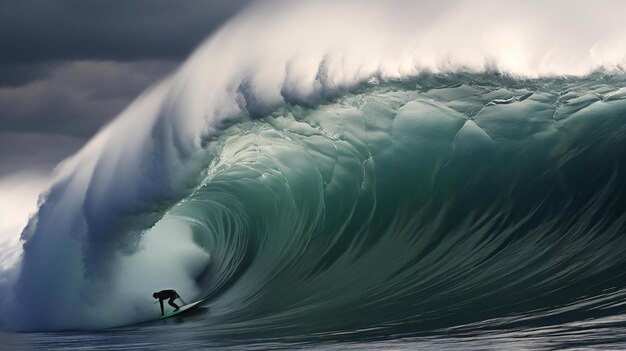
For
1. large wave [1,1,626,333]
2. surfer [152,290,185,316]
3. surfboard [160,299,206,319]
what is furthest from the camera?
surfer [152,290,185,316]

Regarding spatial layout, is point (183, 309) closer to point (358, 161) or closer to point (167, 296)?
point (167, 296)

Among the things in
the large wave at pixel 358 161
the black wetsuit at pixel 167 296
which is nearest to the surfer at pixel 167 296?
the black wetsuit at pixel 167 296

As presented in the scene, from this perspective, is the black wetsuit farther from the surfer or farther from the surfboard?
the surfboard

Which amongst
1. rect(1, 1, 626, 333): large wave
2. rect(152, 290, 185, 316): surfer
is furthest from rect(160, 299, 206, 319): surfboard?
rect(1, 1, 626, 333): large wave

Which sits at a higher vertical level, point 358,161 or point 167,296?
point 358,161

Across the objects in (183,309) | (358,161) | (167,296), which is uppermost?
(358,161)

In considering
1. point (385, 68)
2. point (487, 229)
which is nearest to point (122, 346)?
point (487, 229)

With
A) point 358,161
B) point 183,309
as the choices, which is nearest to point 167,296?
point 183,309

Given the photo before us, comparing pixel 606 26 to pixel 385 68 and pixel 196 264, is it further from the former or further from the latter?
pixel 196 264
